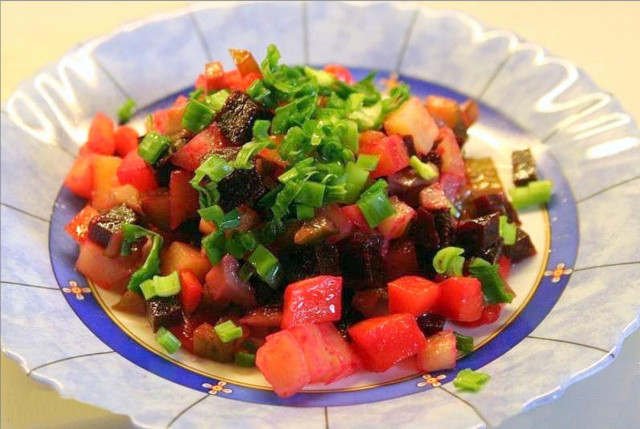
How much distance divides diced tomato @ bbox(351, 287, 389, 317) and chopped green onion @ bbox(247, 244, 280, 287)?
1.07 ft

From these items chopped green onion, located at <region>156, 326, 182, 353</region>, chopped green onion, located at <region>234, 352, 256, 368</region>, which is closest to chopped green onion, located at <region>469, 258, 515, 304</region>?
chopped green onion, located at <region>234, 352, 256, 368</region>

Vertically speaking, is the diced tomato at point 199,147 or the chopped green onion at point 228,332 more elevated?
the diced tomato at point 199,147

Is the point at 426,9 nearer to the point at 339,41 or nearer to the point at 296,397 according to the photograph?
the point at 339,41

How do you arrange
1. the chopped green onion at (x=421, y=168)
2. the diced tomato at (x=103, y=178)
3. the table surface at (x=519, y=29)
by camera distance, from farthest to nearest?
the table surface at (x=519, y=29) < the diced tomato at (x=103, y=178) < the chopped green onion at (x=421, y=168)

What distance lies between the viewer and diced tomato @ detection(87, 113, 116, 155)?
321 cm

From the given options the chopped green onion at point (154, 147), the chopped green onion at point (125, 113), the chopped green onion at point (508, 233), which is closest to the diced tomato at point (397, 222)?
the chopped green onion at point (508, 233)

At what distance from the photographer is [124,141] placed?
3281 millimetres

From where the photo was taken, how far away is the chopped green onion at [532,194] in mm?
3039

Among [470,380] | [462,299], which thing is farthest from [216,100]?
[470,380]

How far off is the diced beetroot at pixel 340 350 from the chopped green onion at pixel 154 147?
0.96 m

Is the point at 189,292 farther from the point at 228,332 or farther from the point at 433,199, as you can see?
the point at 433,199

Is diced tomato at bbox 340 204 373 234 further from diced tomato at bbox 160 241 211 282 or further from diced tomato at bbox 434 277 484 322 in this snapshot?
diced tomato at bbox 160 241 211 282

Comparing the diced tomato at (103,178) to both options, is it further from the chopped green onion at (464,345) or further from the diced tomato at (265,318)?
the chopped green onion at (464,345)

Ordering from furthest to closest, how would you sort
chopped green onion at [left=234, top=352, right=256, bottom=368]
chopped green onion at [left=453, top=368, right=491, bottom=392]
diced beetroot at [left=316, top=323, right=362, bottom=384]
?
chopped green onion at [left=234, top=352, right=256, bottom=368] < diced beetroot at [left=316, top=323, right=362, bottom=384] < chopped green onion at [left=453, top=368, right=491, bottom=392]
